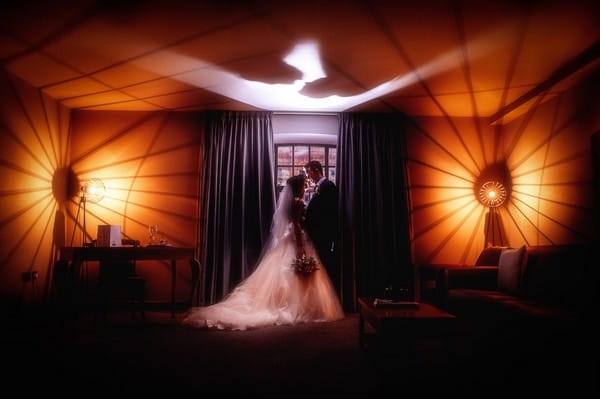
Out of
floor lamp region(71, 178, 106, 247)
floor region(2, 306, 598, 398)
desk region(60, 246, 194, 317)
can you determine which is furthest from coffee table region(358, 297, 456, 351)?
floor lamp region(71, 178, 106, 247)

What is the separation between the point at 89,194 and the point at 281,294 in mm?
3026

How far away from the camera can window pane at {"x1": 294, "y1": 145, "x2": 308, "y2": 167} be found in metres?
5.78

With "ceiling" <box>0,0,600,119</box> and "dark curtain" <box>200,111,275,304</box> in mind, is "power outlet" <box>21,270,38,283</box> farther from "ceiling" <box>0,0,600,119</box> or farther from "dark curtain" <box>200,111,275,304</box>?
"ceiling" <box>0,0,600,119</box>

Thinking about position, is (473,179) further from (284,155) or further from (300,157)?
(284,155)

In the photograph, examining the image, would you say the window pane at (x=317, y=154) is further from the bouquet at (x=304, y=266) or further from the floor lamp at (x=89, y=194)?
the floor lamp at (x=89, y=194)

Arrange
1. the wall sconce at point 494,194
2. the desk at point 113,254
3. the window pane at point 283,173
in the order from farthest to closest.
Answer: the window pane at point 283,173, the wall sconce at point 494,194, the desk at point 113,254

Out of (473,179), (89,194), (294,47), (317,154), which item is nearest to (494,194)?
(473,179)

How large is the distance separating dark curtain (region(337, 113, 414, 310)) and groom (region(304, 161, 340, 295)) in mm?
193

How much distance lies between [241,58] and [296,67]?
23.4 inches

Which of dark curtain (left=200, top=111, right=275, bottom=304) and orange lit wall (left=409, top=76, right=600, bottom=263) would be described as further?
dark curtain (left=200, top=111, right=275, bottom=304)

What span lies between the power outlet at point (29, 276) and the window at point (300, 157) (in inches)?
130

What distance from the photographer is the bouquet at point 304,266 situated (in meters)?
4.08

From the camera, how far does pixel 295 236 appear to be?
4.50 metres

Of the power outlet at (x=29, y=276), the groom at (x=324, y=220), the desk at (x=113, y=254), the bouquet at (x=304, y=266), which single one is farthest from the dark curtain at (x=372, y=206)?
the power outlet at (x=29, y=276)
